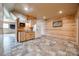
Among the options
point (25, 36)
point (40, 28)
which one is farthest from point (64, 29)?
point (25, 36)

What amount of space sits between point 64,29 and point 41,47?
470 mm

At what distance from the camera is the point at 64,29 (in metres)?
1.79

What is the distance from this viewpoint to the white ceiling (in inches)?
69.7

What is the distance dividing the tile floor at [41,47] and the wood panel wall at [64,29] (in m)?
0.08

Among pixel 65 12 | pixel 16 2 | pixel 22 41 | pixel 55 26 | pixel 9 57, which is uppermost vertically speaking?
pixel 16 2

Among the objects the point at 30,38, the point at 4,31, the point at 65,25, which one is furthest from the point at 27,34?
the point at 65,25

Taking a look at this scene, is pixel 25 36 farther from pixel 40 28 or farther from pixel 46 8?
pixel 46 8

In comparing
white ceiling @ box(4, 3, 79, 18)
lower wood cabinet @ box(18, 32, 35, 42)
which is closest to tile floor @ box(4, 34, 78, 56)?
lower wood cabinet @ box(18, 32, 35, 42)

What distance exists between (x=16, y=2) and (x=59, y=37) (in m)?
0.89

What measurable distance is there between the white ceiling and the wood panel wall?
0.32 ft

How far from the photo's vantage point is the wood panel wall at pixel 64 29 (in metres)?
1.77

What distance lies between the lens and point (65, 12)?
5.86 ft

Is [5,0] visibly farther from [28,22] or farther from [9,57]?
[9,57]

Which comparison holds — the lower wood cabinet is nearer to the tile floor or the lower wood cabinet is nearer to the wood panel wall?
the tile floor
